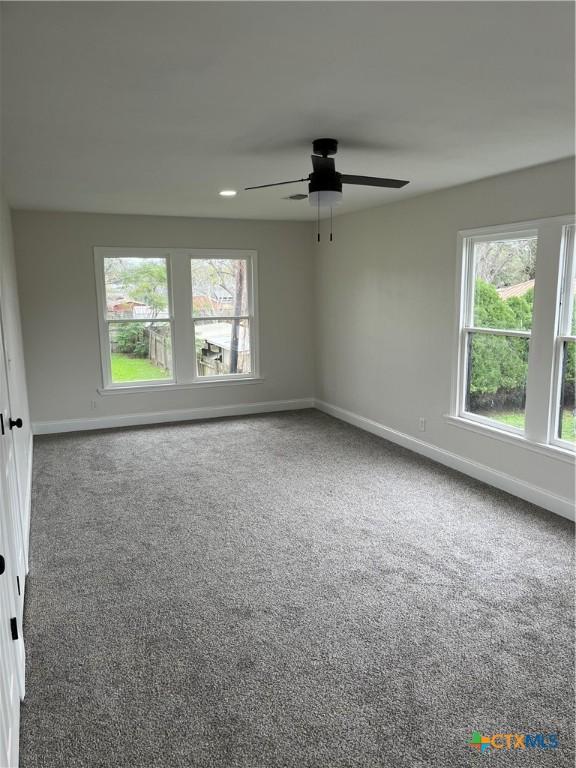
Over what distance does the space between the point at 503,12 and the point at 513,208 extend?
2.67m

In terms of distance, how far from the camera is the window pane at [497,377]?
14.0 feet

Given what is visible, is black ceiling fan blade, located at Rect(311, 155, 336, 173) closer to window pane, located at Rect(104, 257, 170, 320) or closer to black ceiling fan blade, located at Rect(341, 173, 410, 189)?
black ceiling fan blade, located at Rect(341, 173, 410, 189)

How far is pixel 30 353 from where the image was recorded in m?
6.05

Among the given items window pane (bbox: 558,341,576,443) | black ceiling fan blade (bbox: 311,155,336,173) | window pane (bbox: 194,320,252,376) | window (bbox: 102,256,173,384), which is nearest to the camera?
black ceiling fan blade (bbox: 311,155,336,173)

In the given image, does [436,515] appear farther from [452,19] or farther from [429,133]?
[452,19]

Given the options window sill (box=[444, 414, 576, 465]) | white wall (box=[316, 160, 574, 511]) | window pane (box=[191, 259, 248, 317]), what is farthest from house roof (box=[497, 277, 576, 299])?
window pane (box=[191, 259, 248, 317])

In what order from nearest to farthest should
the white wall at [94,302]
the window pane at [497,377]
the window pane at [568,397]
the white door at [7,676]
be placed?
1. the white door at [7,676]
2. the window pane at [568,397]
3. the window pane at [497,377]
4. the white wall at [94,302]

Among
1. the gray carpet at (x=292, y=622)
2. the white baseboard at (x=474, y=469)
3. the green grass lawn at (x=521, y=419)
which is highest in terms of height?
the green grass lawn at (x=521, y=419)

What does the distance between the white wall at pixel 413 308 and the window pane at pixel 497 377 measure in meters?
0.22

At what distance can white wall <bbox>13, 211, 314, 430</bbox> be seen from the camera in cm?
598

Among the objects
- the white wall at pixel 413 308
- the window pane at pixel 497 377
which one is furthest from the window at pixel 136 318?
the window pane at pixel 497 377

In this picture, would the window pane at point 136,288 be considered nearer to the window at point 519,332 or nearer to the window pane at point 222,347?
the window pane at point 222,347

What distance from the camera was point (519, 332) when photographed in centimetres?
422

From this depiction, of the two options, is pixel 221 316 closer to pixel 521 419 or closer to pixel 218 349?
pixel 218 349
